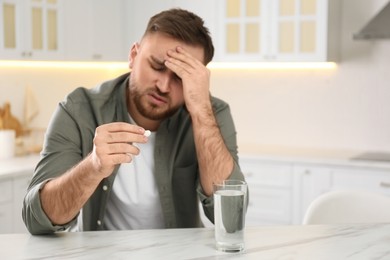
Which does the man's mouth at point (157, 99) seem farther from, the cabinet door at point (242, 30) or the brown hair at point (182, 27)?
the cabinet door at point (242, 30)

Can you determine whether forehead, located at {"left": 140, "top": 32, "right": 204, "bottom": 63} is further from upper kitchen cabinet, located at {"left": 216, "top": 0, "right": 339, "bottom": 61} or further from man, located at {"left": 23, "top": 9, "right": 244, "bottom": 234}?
upper kitchen cabinet, located at {"left": 216, "top": 0, "right": 339, "bottom": 61}

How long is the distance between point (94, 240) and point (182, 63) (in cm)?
61

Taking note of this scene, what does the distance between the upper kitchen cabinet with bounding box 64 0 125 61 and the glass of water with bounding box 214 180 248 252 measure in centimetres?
299

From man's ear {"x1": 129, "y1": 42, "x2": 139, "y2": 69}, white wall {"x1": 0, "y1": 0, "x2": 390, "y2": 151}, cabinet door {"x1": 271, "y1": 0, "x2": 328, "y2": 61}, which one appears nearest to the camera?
man's ear {"x1": 129, "y1": 42, "x2": 139, "y2": 69}

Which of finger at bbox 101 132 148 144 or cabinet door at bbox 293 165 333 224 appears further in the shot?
cabinet door at bbox 293 165 333 224

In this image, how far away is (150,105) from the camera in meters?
1.84

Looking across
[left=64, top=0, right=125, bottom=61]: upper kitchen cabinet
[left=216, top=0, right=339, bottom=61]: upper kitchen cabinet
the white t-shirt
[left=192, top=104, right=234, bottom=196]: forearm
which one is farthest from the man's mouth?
[left=64, top=0, right=125, bottom=61]: upper kitchen cabinet

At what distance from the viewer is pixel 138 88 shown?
6.10 feet

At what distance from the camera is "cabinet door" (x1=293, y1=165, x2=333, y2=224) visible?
12.2ft

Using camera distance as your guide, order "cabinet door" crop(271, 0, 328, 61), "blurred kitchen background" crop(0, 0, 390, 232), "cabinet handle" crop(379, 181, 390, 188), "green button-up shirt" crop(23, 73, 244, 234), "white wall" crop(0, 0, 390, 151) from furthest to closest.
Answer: "white wall" crop(0, 0, 390, 151), "cabinet door" crop(271, 0, 328, 61), "blurred kitchen background" crop(0, 0, 390, 232), "cabinet handle" crop(379, 181, 390, 188), "green button-up shirt" crop(23, 73, 244, 234)

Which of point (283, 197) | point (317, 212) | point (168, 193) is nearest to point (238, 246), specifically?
point (168, 193)

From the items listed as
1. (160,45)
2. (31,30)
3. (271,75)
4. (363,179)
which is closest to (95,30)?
(31,30)

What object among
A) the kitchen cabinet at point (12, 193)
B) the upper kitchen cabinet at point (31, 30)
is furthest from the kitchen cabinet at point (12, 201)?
the upper kitchen cabinet at point (31, 30)

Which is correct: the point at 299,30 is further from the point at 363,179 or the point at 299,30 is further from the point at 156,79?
the point at 156,79
